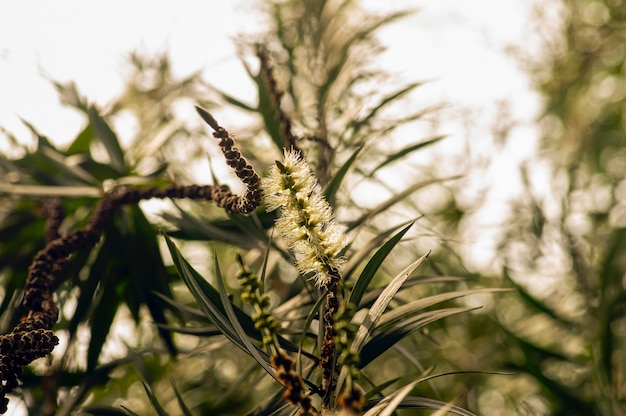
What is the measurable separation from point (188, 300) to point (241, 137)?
56 cm

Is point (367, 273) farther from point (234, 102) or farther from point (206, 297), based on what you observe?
point (234, 102)

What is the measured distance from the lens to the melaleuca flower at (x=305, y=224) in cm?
49

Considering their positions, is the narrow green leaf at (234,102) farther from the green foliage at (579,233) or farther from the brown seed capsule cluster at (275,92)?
the green foliage at (579,233)

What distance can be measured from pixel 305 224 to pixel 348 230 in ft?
1.03

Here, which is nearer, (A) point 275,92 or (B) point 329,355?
(B) point 329,355

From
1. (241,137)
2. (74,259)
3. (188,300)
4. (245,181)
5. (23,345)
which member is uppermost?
(241,137)

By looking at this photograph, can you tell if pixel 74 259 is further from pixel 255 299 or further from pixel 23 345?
pixel 255 299

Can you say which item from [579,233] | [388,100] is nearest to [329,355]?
[388,100]

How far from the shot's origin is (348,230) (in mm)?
801

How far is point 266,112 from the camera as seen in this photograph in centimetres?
99

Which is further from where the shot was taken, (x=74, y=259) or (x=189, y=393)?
(x=189, y=393)

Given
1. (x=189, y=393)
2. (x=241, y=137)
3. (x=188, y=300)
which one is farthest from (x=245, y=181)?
(x=188, y=300)

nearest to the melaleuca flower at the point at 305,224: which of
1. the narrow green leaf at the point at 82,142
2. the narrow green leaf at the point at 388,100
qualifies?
the narrow green leaf at the point at 388,100

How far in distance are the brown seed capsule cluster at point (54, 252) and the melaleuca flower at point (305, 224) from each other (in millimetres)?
36
